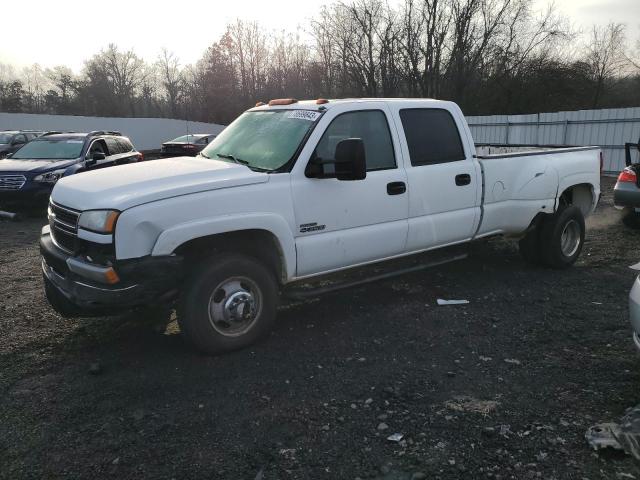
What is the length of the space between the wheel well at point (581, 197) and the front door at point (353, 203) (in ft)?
10.0

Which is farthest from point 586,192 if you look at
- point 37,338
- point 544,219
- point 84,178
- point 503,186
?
point 37,338

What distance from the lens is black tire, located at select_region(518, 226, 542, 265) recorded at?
6.21 meters

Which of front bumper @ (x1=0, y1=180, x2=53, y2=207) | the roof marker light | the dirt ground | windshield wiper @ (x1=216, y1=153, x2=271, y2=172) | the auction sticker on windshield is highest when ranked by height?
the roof marker light

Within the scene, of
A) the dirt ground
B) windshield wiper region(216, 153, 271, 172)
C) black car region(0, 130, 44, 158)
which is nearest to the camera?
the dirt ground

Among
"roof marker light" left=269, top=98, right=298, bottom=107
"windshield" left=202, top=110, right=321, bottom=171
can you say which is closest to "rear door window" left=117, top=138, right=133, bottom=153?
"windshield" left=202, top=110, right=321, bottom=171

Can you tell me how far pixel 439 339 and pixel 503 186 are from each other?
2.19m

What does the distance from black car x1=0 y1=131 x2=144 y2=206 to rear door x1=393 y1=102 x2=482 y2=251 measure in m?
8.27

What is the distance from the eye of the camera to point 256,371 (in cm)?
379

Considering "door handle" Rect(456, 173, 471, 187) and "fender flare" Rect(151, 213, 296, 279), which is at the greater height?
"door handle" Rect(456, 173, 471, 187)

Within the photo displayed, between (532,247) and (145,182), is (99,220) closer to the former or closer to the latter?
(145,182)

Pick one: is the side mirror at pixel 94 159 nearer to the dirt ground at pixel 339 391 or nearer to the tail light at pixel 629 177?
the dirt ground at pixel 339 391

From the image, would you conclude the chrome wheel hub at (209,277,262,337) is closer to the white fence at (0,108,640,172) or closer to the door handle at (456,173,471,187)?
the door handle at (456,173,471,187)

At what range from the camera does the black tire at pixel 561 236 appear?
20.0 feet

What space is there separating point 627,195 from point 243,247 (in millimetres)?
6937
